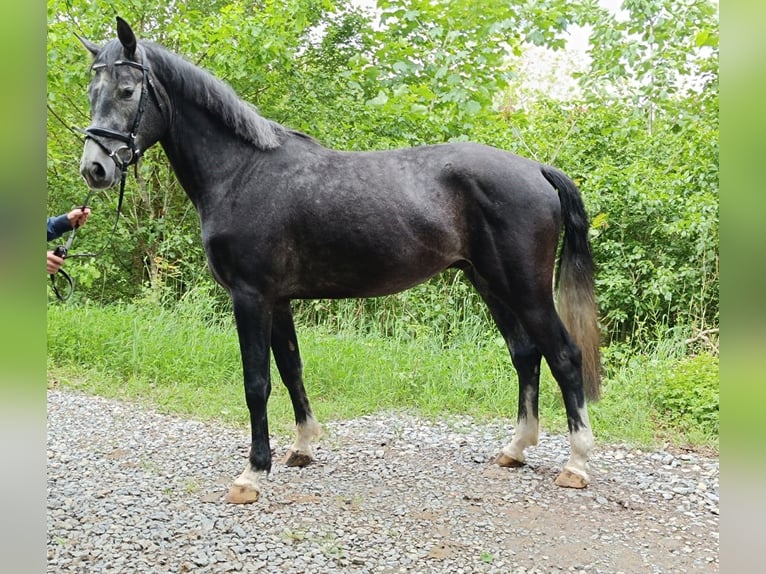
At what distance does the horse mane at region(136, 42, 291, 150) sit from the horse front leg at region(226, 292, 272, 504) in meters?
0.91

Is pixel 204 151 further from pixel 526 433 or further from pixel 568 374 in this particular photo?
pixel 526 433

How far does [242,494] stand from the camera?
320cm

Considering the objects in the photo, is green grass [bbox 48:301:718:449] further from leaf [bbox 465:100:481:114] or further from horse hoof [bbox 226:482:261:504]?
leaf [bbox 465:100:481:114]

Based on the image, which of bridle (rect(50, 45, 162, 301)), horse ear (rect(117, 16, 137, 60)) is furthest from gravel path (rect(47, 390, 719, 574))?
horse ear (rect(117, 16, 137, 60))

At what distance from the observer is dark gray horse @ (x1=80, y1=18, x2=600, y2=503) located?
3.21m

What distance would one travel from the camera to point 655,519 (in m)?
3.11

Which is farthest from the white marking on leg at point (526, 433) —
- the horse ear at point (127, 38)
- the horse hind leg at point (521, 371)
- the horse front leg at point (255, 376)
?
the horse ear at point (127, 38)

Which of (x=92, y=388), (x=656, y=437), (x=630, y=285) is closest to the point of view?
(x=656, y=437)

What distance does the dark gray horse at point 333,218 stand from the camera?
321 centimetres

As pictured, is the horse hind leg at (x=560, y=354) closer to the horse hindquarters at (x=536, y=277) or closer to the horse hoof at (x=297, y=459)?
the horse hindquarters at (x=536, y=277)

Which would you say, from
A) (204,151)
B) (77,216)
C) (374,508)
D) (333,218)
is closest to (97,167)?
(77,216)
